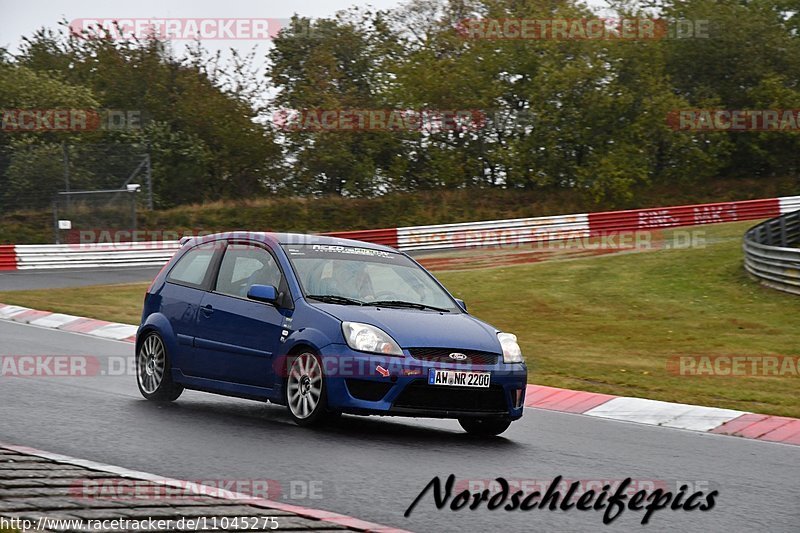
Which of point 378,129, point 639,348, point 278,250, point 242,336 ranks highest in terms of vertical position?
point 378,129

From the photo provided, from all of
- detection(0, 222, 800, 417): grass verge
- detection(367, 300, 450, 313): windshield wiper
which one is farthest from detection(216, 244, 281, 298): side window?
detection(0, 222, 800, 417): grass verge

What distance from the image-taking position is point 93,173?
37188 millimetres

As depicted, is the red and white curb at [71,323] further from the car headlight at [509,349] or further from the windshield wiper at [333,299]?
the car headlight at [509,349]

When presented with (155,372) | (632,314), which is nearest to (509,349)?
(155,372)

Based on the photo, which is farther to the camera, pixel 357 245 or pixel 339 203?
pixel 339 203

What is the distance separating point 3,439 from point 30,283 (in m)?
22.1

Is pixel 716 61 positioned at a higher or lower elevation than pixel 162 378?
higher

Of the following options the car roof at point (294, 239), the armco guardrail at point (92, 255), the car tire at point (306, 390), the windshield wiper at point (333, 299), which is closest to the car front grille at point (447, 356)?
the car tire at point (306, 390)

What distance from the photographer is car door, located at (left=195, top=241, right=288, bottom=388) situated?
9.39 m

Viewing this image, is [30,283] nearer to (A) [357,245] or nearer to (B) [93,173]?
(B) [93,173]

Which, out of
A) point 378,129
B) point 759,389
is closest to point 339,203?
point 378,129

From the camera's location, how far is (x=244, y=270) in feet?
33.2

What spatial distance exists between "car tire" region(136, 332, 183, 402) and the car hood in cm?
194

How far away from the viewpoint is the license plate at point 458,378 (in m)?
8.71
